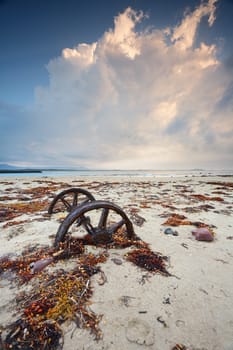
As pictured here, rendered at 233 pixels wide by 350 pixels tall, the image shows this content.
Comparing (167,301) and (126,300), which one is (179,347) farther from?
(126,300)

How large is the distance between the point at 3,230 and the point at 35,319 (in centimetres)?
261

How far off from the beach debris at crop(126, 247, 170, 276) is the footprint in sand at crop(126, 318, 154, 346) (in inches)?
28.8

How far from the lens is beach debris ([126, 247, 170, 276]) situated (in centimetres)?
217

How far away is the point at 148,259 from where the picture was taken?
2344mm

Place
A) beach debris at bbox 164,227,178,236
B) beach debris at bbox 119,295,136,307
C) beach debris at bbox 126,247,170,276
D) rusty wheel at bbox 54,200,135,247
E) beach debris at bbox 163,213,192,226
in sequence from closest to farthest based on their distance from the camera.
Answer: beach debris at bbox 119,295,136,307, beach debris at bbox 126,247,170,276, rusty wheel at bbox 54,200,135,247, beach debris at bbox 164,227,178,236, beach debris at bbox 163,213,192,226

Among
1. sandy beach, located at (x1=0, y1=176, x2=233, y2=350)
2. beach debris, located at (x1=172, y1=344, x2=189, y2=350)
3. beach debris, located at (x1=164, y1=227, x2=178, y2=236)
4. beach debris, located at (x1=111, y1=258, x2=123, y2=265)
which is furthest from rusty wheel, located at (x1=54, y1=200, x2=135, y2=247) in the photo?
beach debris, located at (x1=172, y1=344, x2=189, y2=350)

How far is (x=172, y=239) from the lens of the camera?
304 cm

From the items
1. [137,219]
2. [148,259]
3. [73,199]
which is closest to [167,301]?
[148,259]

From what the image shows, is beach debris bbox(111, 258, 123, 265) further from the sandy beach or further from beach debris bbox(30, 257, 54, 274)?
beach debris bbox(30, 257, 54, 274)

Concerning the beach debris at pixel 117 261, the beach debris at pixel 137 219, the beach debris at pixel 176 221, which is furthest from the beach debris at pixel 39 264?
the beach debris at pixel 176 221

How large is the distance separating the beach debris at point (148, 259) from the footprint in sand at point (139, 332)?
732 mm

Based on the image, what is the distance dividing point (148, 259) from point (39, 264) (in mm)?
1573

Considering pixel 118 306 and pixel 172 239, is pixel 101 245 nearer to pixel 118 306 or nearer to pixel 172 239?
pixel 118 306

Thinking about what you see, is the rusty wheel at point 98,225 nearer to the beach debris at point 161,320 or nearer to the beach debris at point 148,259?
the beach debris at point 148,259
